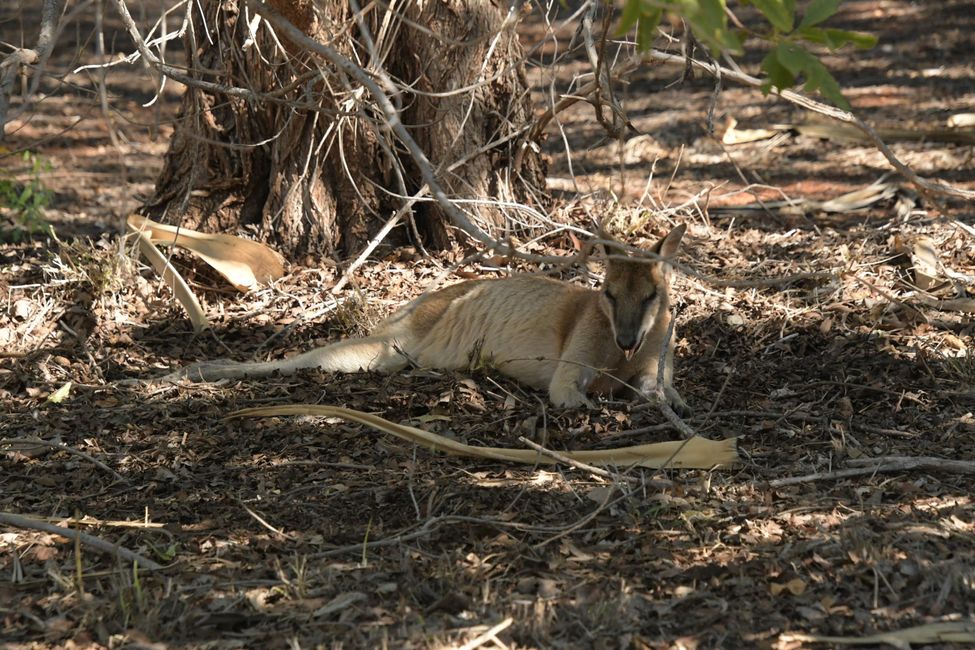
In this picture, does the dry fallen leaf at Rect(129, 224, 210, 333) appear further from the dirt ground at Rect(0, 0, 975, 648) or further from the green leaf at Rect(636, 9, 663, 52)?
the green leaf at Rect(636, 9, 663, 52)

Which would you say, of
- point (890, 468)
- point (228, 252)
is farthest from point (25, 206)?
point (890, 468)

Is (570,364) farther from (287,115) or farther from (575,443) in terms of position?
(287,115)

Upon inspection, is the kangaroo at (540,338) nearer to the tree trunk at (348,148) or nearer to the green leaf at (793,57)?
the tree trunk at (348,148)

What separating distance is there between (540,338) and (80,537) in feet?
9.26

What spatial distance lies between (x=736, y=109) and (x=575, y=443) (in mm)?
6038

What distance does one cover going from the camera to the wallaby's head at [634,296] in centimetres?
533

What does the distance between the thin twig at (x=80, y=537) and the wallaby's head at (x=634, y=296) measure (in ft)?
8.01

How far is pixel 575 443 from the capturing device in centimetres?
495

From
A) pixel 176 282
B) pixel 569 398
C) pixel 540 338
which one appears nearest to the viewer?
pixel 569 398

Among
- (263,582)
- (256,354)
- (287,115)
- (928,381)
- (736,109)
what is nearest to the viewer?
(263,582)

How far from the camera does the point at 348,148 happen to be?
7.02 m

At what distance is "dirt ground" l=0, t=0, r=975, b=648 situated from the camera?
11.9ft

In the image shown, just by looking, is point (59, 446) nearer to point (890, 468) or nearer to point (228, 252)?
point (228, 252)

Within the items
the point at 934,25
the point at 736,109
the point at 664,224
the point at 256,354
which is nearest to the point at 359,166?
the point at 256,354
